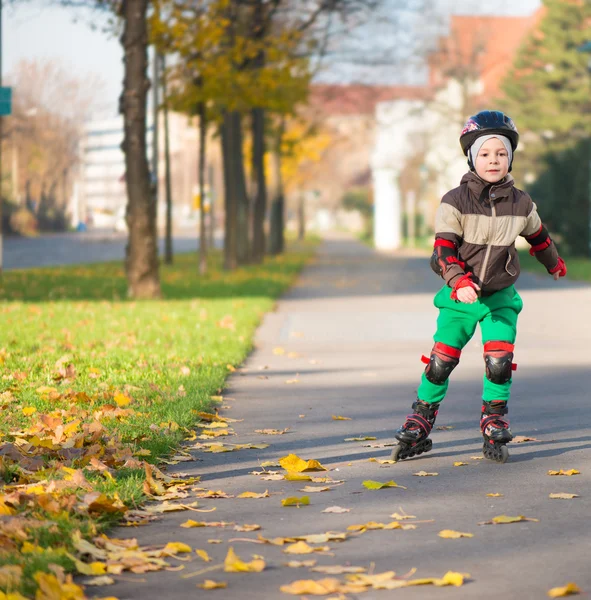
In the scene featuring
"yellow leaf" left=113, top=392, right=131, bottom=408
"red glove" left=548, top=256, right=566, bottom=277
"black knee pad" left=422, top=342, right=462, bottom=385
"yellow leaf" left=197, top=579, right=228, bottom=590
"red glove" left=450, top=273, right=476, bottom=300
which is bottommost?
"yellow leaf" left=113, top=392, right=131, bottom=408

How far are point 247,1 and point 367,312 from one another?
35.7ft

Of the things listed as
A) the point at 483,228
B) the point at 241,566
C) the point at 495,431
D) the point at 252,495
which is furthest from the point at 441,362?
the point at 241,566

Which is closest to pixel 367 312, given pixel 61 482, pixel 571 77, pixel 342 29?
pixel 61 482

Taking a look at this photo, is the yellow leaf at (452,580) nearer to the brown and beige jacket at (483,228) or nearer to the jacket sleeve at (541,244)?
the brown and beige jacket at (483,228)

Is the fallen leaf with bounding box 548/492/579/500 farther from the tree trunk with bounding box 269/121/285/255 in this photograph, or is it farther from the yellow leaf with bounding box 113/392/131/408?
the tree trunk with bounding box 269/121/285/255

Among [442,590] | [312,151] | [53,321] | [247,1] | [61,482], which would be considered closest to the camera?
[442,590]

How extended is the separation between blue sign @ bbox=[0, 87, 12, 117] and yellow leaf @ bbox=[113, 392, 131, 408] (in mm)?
13018

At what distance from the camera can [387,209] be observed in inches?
2272

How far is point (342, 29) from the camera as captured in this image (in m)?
36.1

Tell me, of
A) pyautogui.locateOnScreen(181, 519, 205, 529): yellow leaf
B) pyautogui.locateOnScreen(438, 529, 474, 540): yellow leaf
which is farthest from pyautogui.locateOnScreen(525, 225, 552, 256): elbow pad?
pyautogui.locateOnScreen(181, 519, 205, 529): yellow leaf

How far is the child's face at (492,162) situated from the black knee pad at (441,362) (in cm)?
88

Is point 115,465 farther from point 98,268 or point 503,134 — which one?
point 98,268

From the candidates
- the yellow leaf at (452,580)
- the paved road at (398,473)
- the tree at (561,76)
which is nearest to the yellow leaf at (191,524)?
the paved road at (398,473)

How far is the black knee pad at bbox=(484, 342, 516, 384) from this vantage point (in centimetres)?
670
